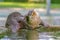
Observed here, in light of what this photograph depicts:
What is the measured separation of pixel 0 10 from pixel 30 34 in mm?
3368

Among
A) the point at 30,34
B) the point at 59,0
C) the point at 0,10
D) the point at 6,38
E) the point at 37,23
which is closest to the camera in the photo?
the point at 6,38

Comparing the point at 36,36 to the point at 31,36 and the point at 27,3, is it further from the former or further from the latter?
the point at 27,3

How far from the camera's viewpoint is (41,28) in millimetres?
3254

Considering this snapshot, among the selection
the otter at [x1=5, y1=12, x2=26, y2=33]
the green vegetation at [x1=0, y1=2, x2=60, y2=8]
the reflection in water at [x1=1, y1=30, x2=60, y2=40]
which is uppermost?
the otter at [x1=5, y1=12, x2=26, y2=33]

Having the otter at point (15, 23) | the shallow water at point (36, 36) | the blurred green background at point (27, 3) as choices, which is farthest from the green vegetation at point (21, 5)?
the shallow water at point (36, 36)

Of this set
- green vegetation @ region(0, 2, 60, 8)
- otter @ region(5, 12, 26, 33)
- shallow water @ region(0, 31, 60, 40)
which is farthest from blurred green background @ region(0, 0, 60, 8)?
shallow water @ region(0, 31, 60, 40)

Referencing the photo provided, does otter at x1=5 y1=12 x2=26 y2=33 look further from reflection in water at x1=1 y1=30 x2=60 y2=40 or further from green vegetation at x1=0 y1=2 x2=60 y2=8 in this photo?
green vegetation at x1=0 y1=2 x2=60 y2=8

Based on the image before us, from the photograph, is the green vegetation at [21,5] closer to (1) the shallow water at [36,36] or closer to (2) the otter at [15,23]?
(2) the otter at [15,23]

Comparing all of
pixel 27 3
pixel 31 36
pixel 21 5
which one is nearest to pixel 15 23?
pixel 31 36

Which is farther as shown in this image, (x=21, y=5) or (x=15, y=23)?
(x=21, y=5)

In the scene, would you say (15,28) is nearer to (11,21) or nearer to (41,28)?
(11,21)

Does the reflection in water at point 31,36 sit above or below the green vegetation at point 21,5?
above

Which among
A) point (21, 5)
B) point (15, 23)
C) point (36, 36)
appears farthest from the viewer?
point (21, 5)

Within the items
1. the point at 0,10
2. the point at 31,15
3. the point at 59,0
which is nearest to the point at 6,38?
the point at 31,15
